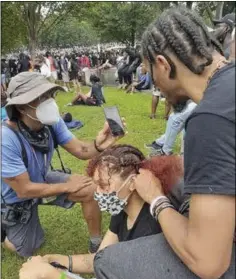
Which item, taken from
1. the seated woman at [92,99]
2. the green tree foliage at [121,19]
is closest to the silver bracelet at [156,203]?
the seated woman at [92,99]

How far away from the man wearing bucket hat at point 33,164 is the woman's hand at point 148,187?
4.46 feet

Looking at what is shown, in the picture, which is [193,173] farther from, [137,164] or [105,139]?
[105,139]

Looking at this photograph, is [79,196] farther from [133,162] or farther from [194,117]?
[194,117]

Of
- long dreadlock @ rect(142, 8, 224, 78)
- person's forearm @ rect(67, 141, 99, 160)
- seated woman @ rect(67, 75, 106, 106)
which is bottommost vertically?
seated woman @ rect(67, 75, 106, 106)

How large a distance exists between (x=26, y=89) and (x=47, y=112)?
0.23 metres

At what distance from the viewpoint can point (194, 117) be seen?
3.91 ft

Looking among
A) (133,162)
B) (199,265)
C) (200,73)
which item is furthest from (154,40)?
(199,265)

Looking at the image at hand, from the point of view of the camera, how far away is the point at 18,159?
9.45ft

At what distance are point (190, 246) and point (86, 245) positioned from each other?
2344 millimetres

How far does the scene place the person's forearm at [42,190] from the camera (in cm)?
293

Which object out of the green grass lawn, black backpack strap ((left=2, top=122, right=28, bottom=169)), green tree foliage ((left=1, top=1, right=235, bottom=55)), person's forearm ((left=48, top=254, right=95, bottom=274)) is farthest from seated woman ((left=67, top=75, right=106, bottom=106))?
person's forearm ((left=48, top=254, right=95, bottom=274))

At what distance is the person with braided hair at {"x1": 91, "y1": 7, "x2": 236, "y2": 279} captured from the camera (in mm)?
1152

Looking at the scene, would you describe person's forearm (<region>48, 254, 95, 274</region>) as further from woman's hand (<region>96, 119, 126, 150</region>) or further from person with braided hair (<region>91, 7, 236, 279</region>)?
woman's hand (<region>96, 119, 126, 150</region>)

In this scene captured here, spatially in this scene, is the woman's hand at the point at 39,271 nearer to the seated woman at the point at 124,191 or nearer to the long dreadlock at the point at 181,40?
the seated woman at the point at 124,191
